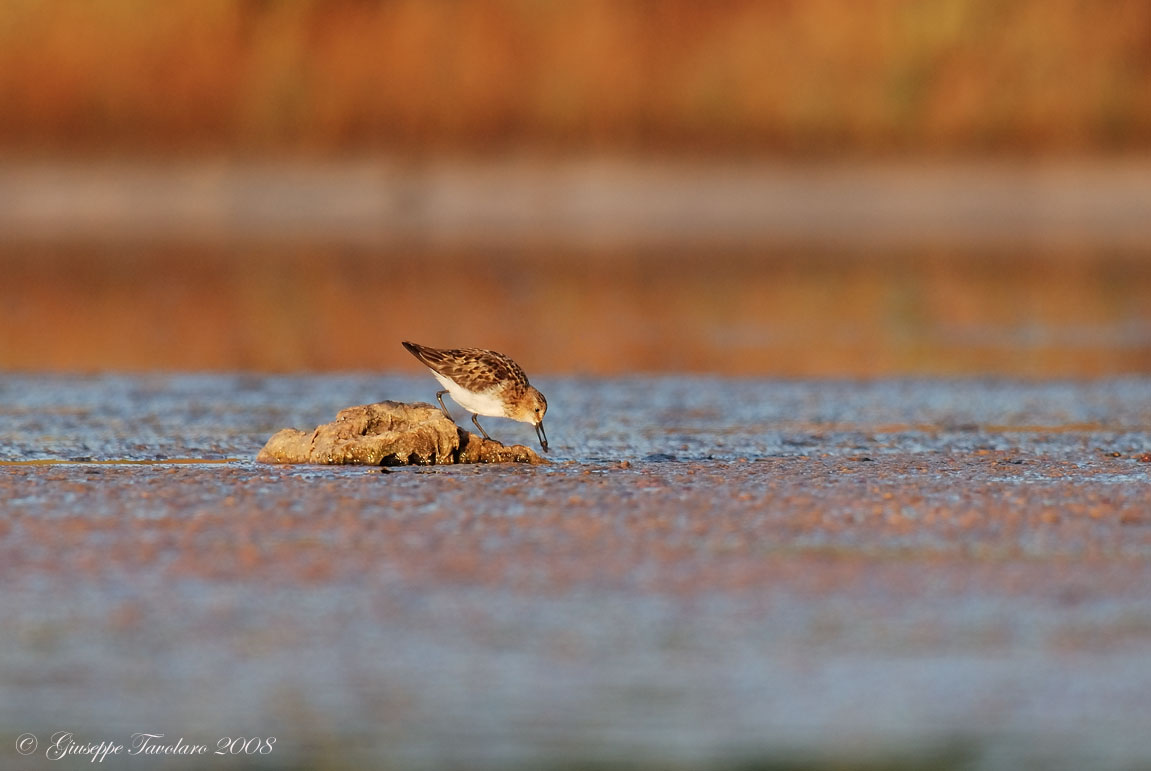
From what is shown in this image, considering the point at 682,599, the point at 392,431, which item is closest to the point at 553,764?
the point at 682,599

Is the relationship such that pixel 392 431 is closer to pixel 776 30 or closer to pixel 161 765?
A: pixel 161 765

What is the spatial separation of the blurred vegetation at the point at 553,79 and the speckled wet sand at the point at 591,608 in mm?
150205

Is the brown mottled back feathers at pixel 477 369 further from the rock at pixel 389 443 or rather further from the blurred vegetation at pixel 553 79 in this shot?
the blurred vegetation at pixel 553 79

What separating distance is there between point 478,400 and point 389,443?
1.00 metres

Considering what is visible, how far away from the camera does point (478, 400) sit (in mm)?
13953

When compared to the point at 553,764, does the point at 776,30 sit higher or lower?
higher

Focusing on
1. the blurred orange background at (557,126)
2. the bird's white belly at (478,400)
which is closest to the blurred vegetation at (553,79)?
the blurred orange background at (557,126)

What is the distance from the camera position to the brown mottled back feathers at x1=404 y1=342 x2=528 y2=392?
1385 cm

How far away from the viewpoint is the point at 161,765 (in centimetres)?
707

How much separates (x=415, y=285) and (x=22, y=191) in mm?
110814
